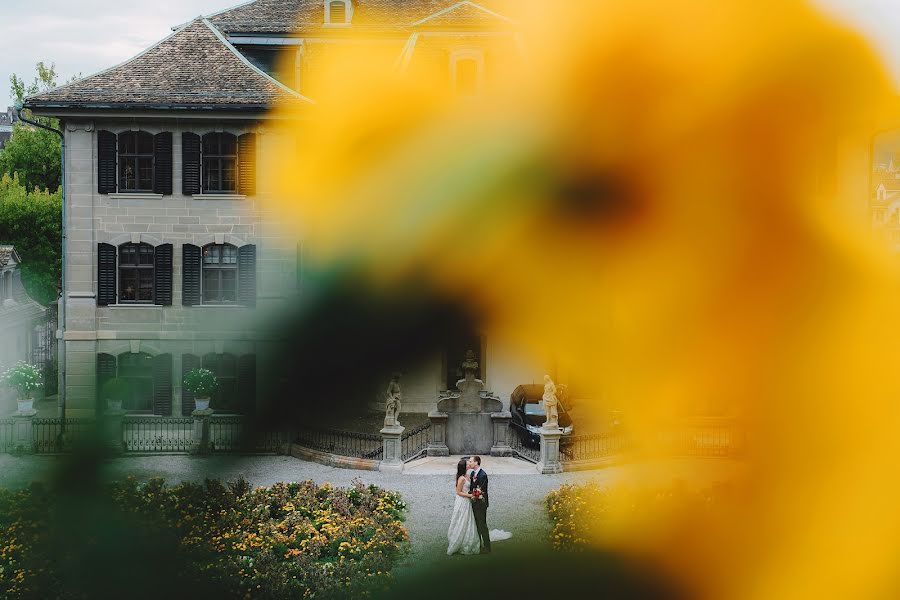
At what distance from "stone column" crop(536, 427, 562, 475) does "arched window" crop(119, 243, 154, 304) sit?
310 inches

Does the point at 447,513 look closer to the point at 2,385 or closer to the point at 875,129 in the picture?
the point at 2,385

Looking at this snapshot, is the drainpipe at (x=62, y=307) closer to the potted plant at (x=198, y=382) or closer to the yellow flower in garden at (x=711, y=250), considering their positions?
the potted plant at (x=198, y=382)

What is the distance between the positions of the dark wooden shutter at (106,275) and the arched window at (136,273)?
0.14m

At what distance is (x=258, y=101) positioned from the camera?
16.0 m

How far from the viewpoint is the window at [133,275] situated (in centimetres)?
1748

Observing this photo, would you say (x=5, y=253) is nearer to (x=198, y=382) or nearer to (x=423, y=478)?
(x=198, y=382)

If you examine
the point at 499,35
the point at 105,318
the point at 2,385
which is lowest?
the point at 2,385

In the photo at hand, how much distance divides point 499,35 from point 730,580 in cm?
177

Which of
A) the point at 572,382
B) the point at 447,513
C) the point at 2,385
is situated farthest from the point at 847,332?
the point at 2,385

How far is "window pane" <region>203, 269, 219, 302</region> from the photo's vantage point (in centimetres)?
981

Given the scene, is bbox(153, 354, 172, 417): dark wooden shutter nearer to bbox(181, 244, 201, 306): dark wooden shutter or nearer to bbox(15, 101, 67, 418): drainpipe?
bbox(15, 101, 67, 418): drainpipe

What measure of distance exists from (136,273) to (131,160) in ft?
6.97

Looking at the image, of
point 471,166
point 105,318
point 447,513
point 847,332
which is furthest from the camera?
point 105,318

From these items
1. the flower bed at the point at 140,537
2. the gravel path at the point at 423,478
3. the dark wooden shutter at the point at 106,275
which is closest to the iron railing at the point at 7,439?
the gravel path at the point at 423,478
